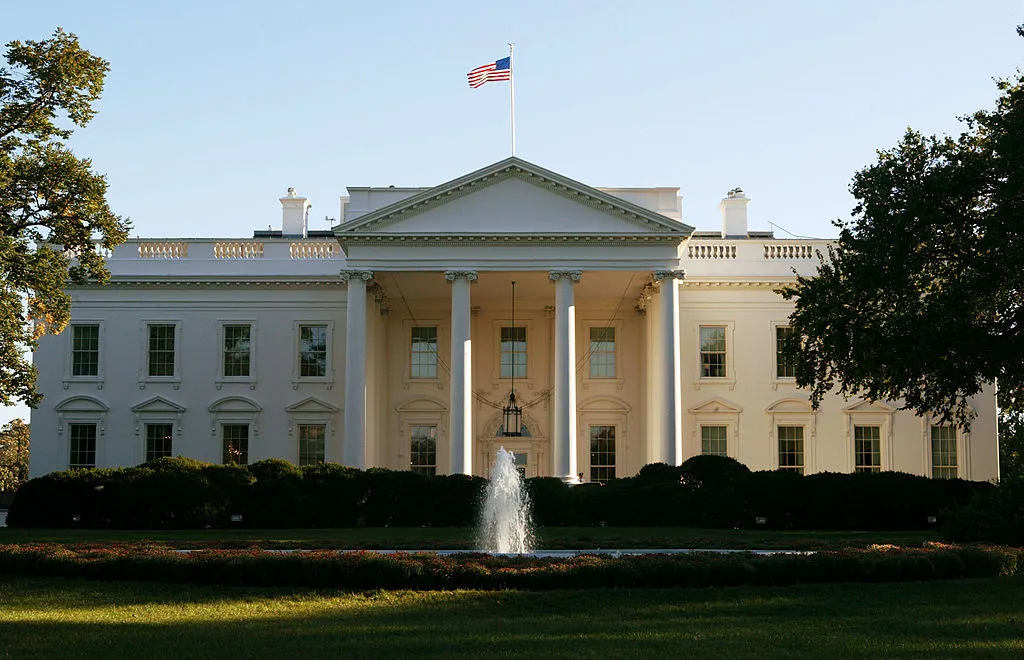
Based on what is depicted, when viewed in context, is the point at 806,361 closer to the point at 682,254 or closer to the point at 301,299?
the point at 682,254

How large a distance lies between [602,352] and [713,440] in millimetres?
5537

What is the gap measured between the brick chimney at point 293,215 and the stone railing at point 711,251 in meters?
16.7

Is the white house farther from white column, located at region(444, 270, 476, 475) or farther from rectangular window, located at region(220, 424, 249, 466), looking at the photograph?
white column, located at region(444, 270, 476, 475)

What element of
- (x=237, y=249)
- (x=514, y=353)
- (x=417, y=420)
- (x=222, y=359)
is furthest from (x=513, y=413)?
(x=237, y=249)

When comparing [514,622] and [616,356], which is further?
[616,356]

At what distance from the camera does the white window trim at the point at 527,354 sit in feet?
149

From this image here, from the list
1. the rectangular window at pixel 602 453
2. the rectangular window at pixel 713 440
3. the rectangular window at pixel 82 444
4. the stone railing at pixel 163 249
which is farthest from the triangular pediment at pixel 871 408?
the rectangular window at pixel 82 444

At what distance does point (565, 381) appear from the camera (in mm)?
38688

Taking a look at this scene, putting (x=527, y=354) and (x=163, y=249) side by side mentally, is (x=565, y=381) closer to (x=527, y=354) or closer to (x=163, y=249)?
(x=527, y=354)

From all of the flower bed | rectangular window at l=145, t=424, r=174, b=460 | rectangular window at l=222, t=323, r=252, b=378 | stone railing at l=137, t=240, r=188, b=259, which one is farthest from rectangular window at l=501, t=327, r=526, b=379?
the flower bed

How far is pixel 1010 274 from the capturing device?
85.9ft

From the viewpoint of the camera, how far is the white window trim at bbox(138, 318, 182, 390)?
144ft

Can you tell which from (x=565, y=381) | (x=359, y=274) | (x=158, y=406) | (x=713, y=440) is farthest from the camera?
(x=713, y=440)

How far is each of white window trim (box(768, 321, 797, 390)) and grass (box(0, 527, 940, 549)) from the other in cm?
1297
